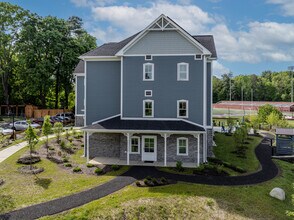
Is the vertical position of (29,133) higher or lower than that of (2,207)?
higher

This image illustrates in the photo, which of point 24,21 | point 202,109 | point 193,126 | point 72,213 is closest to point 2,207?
point 72,213

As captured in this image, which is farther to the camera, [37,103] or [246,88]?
[246,88]

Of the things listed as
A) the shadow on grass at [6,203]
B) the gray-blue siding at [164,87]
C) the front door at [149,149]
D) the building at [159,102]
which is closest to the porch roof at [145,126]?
the building at [159,102]

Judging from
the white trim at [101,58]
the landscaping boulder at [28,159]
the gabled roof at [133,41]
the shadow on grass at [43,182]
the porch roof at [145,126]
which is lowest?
the shadow on grass at [43,182]

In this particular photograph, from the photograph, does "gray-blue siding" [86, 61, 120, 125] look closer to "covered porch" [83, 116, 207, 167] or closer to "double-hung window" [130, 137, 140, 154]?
"covered porch" [83, 116, 207, 167]

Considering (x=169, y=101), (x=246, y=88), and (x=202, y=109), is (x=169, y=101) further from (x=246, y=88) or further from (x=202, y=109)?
(x=246, y=88)

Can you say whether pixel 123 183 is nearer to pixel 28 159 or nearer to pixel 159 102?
pixel 159 102

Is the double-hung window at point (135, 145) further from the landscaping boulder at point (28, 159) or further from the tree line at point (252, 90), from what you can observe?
the tree line at point (252, 90)
